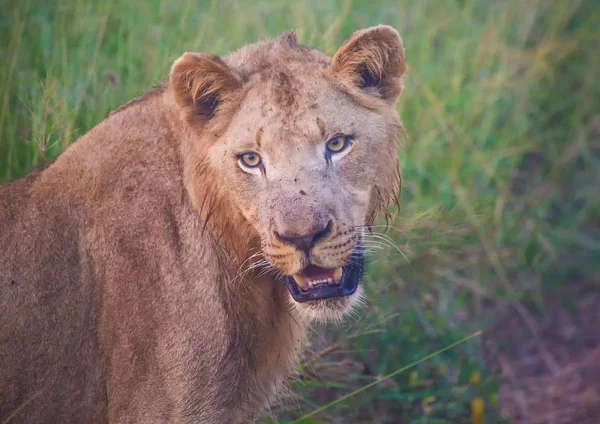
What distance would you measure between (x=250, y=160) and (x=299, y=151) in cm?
19

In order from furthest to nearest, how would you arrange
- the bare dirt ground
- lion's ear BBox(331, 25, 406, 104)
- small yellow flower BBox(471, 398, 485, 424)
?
the bare dirt ground → small yellow flower BBox(471, 398, 485, 424) → lion's ear BBox(331, 25, 406, 104)

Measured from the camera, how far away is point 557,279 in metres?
6.08

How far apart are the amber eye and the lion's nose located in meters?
0.32

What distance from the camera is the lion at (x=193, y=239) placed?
320cm

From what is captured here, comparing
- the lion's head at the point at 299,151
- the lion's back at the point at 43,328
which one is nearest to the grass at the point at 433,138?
the lion's head at the point at 299,151

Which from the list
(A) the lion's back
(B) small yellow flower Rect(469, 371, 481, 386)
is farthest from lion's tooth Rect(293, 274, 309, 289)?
(B) small yellow flower Rect(469, 371, 481, 386)

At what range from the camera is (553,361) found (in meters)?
5.62

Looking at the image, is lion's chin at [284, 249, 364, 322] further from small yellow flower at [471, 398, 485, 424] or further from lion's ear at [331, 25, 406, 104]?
small yellow flower at [471, 398, 485, 424]

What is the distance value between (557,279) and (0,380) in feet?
12.9

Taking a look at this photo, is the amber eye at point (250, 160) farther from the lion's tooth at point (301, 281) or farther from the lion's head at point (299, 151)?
the lion's tooth at point (301, 281)

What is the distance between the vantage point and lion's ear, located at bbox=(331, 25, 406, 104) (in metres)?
3.37

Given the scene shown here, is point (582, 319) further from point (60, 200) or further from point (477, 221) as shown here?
point (60, 200)

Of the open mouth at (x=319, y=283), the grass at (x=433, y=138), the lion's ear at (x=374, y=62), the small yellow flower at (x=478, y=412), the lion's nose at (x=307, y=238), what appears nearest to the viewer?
the lion's nose at (x=307, y=238)

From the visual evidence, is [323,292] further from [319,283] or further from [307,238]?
[307,238]
